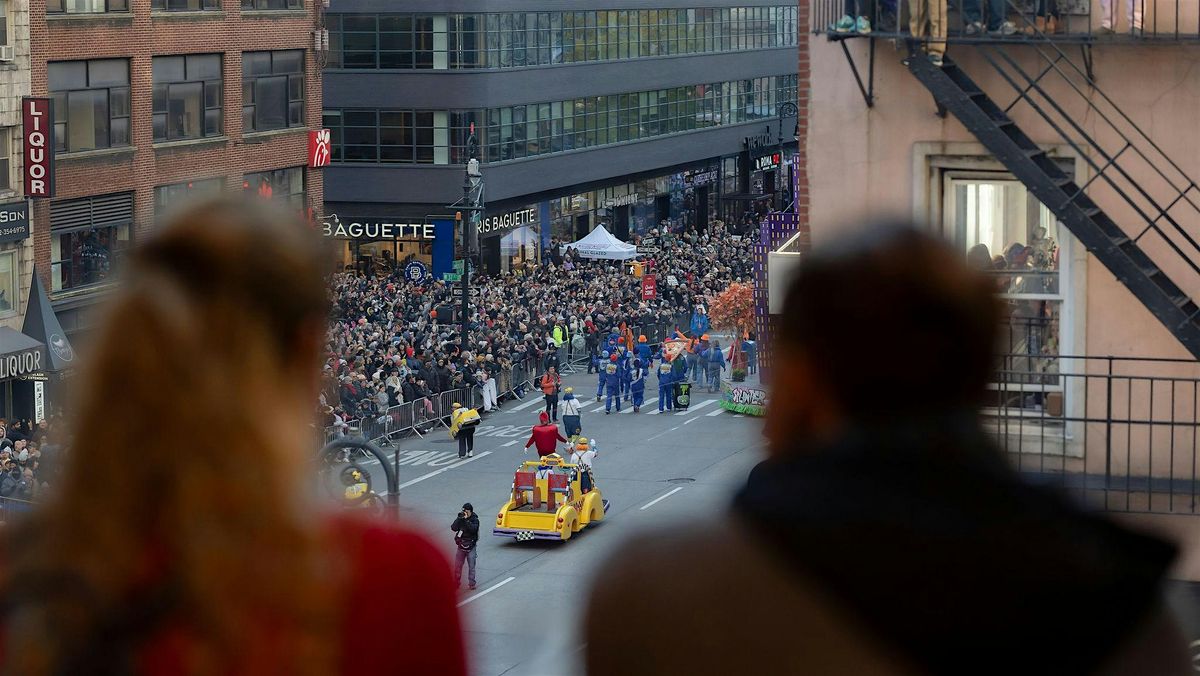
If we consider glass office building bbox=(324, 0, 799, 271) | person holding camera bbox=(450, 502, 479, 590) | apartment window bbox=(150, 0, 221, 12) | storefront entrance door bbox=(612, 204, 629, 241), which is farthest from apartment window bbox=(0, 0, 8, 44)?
storefront entrance door bbox=(612, 204, 629, 241)

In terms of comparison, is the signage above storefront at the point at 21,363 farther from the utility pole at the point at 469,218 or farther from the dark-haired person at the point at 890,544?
the dark-haired person at the point at 890,544

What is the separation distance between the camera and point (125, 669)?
7.62 feet

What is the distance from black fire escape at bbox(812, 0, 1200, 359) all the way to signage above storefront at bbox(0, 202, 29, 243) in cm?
3209

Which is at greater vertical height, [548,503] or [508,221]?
[508,221]

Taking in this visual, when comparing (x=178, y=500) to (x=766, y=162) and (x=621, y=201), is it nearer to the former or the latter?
(x=621, y=201)

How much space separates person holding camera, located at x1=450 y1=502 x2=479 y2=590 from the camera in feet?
91.9

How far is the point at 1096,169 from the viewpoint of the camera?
38.5ft

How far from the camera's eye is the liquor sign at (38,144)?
134 feet

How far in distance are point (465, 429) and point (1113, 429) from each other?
2877 cm

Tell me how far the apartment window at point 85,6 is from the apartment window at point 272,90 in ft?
A: 18.7

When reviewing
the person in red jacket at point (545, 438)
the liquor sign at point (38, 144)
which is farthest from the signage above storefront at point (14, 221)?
the person in red jacket at point (545, 438)

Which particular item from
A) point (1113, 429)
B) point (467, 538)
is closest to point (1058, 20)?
point (1113, 429)

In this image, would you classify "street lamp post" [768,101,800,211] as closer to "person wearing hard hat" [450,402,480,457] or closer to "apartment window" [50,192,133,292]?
"apartment window" [50,192,133,292]

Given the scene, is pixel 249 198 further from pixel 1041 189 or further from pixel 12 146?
pixel 12 146
